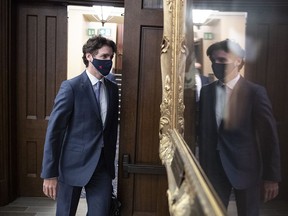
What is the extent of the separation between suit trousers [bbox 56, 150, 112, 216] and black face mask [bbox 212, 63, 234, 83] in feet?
5.22

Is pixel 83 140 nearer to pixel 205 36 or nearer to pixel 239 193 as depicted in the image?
pixel 205 36

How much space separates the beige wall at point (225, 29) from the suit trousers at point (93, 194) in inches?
60.4

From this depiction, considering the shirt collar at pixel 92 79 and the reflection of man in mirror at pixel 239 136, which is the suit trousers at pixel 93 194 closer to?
the shirt collar at pixel 92 79

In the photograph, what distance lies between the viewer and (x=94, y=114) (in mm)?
1972

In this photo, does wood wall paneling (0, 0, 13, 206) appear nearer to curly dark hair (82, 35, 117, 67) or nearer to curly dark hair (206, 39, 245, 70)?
curly dark hair (82, 35, 117, 67)

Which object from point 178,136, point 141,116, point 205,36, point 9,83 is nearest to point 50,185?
point 141,116

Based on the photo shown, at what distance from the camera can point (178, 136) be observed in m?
0.97

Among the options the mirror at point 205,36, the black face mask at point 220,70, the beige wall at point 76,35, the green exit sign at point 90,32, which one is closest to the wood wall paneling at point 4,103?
→ the mirror at point 205,36

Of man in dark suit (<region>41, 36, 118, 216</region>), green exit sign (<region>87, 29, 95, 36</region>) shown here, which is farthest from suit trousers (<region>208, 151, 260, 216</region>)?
green exit sign (<region>87, 29, 95, 36</region>)

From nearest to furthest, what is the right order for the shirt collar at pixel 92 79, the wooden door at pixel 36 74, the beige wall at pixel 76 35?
the shirt collar at pixel 92 79, the wooden door at pixel 36 74, the beige wall at pixel 76 35

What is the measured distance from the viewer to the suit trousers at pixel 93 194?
1980mm

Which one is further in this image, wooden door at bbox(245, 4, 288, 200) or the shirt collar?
the shirt collar

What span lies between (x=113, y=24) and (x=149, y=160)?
20.2 feet

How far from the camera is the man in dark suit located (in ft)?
6.28
